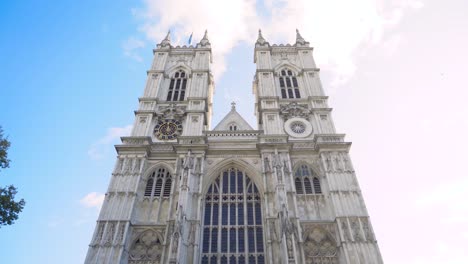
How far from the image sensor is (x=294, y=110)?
26.8 metres

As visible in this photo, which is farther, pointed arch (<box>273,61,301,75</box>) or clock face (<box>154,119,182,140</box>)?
pointed arch (<box>273,61,301,75</box>)

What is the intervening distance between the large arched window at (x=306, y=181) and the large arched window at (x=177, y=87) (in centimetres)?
1211

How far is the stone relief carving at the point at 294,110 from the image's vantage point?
86.8 ft

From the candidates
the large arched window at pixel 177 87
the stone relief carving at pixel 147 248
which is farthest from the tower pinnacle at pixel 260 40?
the stone relief carving at pixel 147 248

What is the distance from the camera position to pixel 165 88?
29141 mm

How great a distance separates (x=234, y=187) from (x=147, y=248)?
21.7 feet

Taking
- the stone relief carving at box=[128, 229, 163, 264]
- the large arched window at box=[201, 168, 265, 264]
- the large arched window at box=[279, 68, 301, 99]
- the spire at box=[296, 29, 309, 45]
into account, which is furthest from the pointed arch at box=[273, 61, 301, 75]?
the stone relief carving at box=[128, 229, 163, 264]

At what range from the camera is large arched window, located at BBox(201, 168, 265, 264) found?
1877 cm

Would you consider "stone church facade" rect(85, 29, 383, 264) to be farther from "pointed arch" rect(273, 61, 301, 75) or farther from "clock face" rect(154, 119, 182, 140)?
"pointed arch" rect(273, 61, 301, 75)

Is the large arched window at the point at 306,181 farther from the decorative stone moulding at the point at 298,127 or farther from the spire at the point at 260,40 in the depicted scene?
the spire at the point at 260,40

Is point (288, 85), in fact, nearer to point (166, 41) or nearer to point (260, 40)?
point (260, 40)

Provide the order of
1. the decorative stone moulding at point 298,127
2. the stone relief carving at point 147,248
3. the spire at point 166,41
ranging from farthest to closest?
the spire at point 166,41 → the decorative stone moulding at point 298,127 → the stone relief carving at point 147,248

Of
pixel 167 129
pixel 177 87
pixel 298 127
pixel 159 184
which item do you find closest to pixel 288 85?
pixel 298 127

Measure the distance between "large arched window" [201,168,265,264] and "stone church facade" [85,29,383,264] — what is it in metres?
0.06
